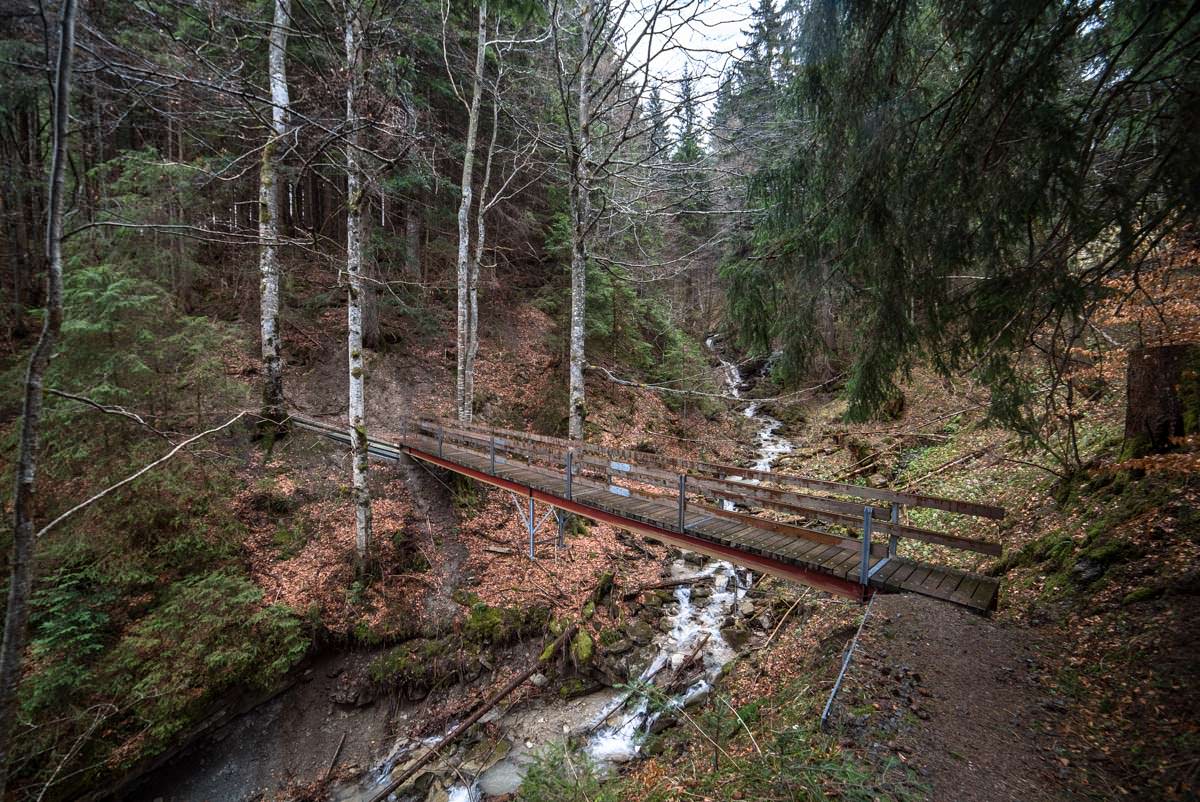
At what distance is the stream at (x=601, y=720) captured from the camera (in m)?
6.55

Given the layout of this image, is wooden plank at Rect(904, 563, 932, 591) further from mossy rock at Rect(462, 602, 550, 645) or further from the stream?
mossy rock at Rect(462, 602, 550, 645)

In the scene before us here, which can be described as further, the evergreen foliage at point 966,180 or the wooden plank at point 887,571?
the wooden plank at point 887,571

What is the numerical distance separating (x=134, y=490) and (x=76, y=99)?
888 cm

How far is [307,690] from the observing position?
7734mm

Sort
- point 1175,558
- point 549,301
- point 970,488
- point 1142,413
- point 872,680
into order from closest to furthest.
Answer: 1. point 872,680
2. point 1175,558
3. point 1142,413
4. point 970,488
5. point 549,301

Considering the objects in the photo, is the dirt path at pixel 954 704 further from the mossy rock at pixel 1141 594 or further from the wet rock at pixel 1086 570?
the wet rock at pixel 1086 570

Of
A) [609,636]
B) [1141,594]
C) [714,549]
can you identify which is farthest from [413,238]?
[1141,594]

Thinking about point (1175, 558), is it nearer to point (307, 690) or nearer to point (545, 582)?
point (545, 582)

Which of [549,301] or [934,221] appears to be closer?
[934,221]

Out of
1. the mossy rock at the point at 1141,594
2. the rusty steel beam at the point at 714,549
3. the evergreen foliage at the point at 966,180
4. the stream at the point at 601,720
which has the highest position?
the evergreen foliage at the point at 966,180

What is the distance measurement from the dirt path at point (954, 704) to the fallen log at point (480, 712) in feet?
18.5

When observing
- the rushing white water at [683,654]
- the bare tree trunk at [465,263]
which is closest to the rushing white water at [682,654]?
the rushing white water at [683,654]

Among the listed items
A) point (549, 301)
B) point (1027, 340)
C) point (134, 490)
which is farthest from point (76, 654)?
point (549, 301)

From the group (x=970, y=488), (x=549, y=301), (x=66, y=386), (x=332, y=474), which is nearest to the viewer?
(x=66, y=386)
